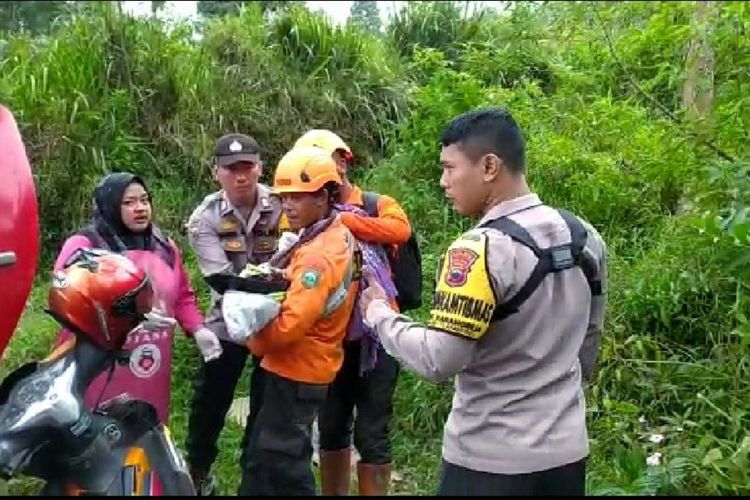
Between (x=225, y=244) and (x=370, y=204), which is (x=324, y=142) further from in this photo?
(x=225, y=244)

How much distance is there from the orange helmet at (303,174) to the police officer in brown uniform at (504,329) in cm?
84

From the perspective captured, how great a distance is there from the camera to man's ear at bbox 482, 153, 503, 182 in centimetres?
247

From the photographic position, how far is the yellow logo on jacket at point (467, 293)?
234cm

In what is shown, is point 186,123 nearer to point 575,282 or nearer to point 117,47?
point 117,47

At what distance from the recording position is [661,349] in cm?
474

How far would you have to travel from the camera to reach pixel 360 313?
378 centimetres

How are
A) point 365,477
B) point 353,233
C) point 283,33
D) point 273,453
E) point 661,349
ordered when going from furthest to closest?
point 283,33 < point 661,349 < point 365,477 < point 353,233 < point 273,453

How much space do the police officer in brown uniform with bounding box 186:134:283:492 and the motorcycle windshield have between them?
1144 mm

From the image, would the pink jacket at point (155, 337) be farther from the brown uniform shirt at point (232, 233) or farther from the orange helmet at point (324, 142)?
the orange helmet at point (324, 142)

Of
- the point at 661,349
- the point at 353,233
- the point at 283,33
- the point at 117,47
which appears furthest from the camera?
the point at 283,33

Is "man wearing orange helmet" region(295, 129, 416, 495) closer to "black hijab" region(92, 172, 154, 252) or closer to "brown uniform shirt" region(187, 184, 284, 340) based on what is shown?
"brown uniform shirt" region(187, 184, 284, 340)

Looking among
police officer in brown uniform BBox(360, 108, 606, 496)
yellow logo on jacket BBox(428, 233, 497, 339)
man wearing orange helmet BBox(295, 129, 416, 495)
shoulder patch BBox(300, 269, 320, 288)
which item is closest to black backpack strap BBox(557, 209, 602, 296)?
police officer in brown uniform BBox(360, 108, 606, 496)

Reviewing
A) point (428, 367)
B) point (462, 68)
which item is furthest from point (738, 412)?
point (462, 68)

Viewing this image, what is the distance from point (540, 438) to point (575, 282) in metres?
0.39
